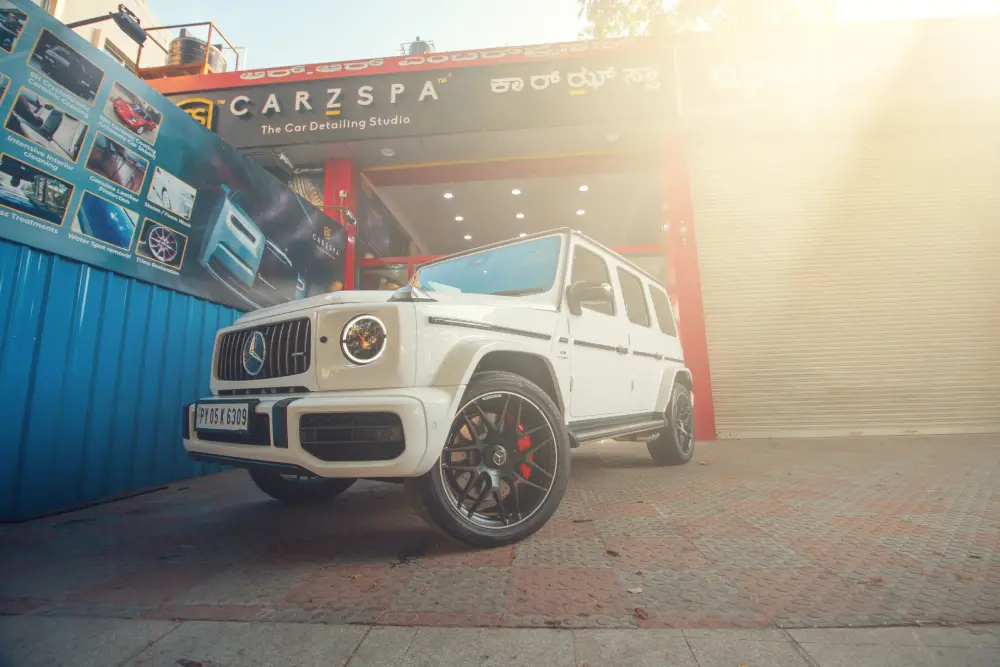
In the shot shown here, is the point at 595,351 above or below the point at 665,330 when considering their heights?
below

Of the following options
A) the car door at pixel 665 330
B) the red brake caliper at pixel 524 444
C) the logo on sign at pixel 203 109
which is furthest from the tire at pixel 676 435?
the logo on sign at pixel 203 109

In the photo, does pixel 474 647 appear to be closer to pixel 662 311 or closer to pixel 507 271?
pixel 507 271

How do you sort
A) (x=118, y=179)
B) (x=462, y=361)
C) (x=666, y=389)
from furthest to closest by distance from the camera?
(x=666, y=389) < (x=118, y=179) < (x=462, y=361)

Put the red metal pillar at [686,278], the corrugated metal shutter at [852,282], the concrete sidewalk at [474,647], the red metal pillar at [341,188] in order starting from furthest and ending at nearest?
the red metal pillar at [341,188] < the red metal pillar at [686,278] < the corrugated metal shutter at [852,282] < the concrete sidewalk at [474,647]

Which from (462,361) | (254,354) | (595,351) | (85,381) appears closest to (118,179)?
(85,381)

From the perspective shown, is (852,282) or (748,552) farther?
(852,282)

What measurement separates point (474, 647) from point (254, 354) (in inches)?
70.1

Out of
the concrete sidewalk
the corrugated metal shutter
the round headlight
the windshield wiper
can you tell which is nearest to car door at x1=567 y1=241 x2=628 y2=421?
the windshield wiper

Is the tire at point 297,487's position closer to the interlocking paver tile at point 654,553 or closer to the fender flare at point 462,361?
the fender flare at point 462,361

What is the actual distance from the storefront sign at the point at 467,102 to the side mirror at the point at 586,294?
17.9 ft

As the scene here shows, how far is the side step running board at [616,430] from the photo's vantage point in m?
2.78

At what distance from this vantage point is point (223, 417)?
7.03ft

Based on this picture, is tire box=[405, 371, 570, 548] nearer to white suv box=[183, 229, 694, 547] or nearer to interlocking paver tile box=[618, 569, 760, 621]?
white suv box=[183, 229, 694, 547]

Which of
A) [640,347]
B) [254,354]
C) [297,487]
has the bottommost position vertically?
[297,487]
